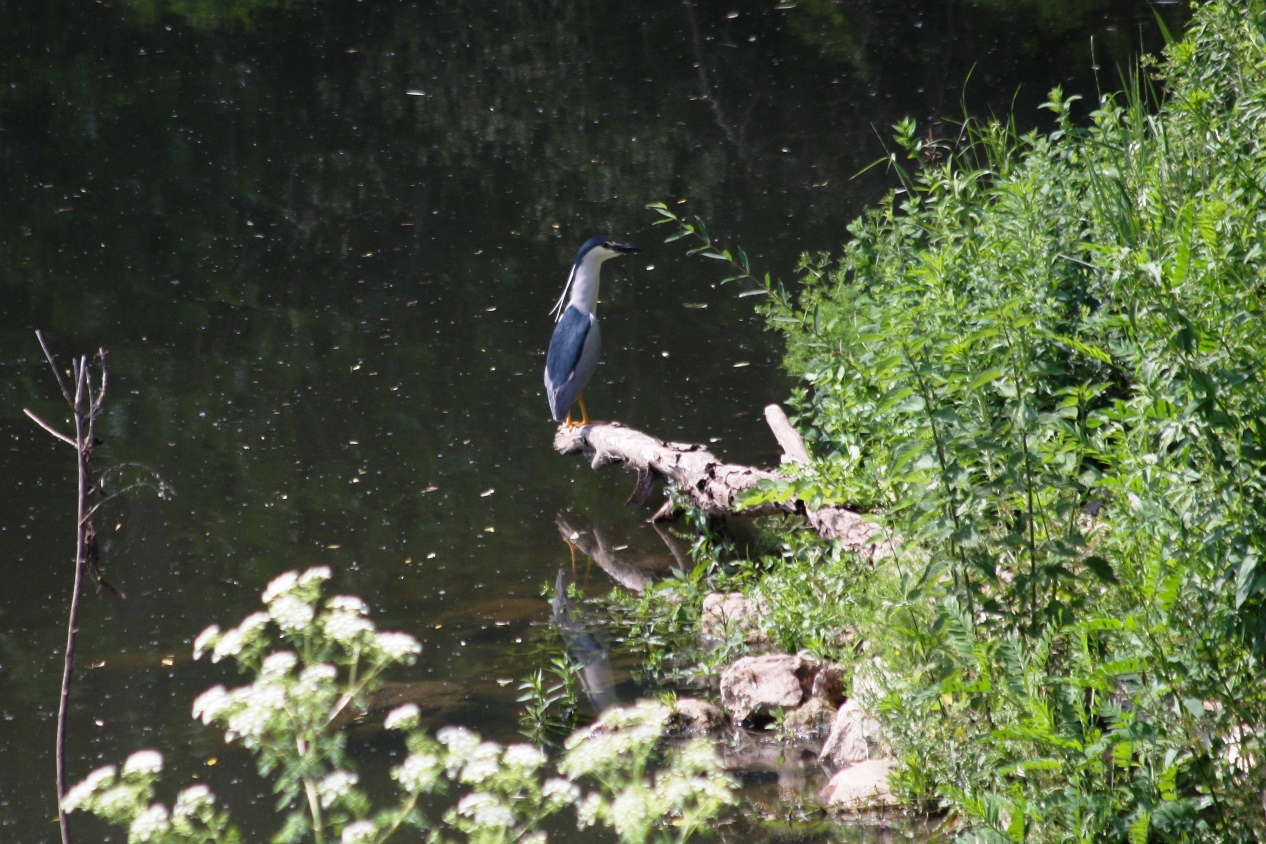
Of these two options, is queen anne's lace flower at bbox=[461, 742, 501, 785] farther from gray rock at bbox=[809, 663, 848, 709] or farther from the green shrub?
gray rock at bbox=[809, 663, 848, 709]

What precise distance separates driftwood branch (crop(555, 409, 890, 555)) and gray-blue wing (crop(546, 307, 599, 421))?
142 millimetres

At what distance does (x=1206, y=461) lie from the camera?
229 centimetres

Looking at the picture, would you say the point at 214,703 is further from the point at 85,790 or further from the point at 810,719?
the point at 810,719

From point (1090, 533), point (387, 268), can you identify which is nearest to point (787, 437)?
point (1090, 533)

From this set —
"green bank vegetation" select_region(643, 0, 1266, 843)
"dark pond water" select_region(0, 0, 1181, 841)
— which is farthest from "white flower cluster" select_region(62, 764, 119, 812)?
"dark pond water" select_region(0, 0, 1181, 841)

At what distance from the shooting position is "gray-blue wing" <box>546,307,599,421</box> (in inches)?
243

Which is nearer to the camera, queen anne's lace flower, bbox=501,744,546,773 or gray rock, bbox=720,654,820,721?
queen anne's lace flower, bbox=501,744,546,773

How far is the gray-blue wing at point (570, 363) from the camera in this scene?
6164mm

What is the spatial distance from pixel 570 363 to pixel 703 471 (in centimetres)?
121

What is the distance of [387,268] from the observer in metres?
9.01

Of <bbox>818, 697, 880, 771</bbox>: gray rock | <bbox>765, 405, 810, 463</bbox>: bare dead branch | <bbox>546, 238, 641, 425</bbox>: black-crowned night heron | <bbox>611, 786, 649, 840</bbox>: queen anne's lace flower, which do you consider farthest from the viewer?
<bbox>546, 238, 641, 425</bbox>: black-crowned night heron

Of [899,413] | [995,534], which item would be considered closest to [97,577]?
[899,413]

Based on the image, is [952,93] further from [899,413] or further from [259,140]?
[899,413]

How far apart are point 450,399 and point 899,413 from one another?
185 inches
